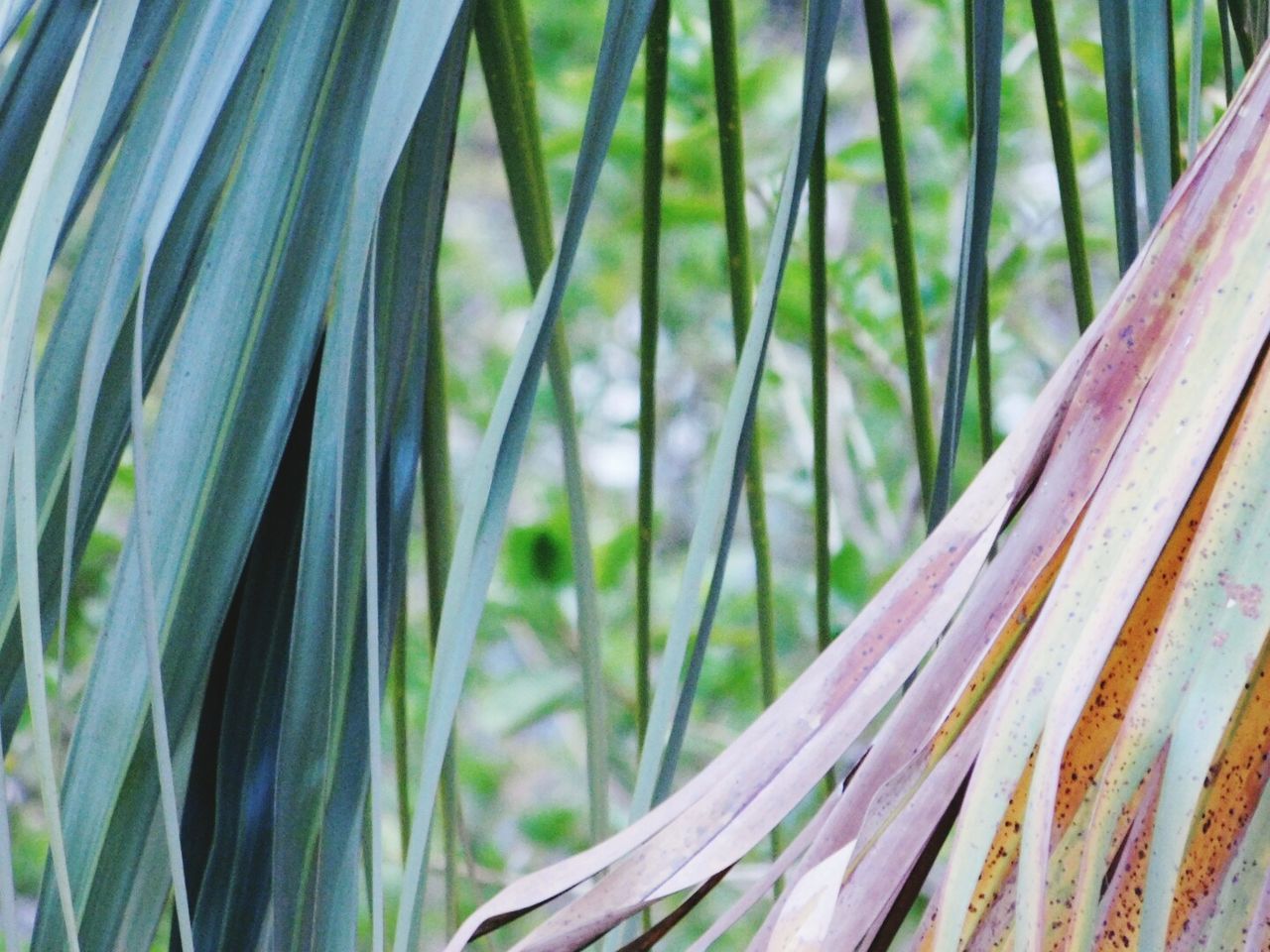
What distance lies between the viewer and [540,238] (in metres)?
0.46

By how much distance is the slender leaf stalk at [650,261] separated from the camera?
450mm

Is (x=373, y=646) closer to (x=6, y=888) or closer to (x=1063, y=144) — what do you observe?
(x=6, y=888)

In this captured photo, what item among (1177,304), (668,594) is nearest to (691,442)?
(668,594)

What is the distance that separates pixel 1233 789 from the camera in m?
0.23

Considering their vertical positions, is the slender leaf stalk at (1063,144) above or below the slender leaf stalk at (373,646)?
above

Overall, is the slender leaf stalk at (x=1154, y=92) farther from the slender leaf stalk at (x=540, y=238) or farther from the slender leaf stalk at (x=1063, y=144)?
the slender leaf stalk at (x=540, y=238)

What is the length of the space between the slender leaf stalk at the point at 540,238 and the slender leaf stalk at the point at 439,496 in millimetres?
40

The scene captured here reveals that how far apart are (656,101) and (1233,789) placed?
0.95 feet

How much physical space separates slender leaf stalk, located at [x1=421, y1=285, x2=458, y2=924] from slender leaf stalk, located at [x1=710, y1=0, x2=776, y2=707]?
102 millimetres

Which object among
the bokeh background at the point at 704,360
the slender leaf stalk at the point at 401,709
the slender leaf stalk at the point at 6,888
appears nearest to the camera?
the slender leaf stalk at the point at 6,888

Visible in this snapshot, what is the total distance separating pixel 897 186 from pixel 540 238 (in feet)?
0.38

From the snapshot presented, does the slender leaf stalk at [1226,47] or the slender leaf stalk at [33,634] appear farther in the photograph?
the slender leaf stalk at [1226,47]

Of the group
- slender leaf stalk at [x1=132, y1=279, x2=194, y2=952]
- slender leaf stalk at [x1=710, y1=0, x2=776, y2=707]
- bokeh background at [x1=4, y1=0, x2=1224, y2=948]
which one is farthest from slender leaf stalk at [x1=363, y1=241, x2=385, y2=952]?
bokeh background at [x1=4, y1=0, x2=1224, y2=948]

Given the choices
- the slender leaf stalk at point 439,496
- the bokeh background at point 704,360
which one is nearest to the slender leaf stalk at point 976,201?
the slender leaf stalk at point 439,496
